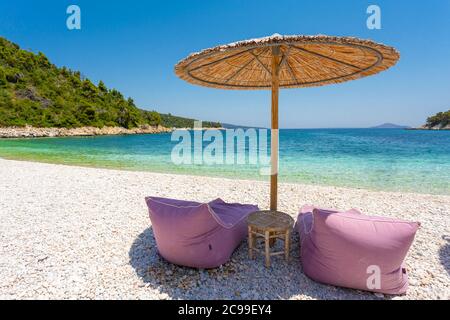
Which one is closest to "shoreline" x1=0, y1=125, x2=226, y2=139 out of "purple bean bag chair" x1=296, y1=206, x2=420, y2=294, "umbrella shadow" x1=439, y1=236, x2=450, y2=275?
"purple bean bag chair" x1=296, y1=206, x2=420, y2=294

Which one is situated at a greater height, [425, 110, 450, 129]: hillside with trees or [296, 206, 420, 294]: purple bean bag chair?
[425, 110, 450, 129]: hillside with trees

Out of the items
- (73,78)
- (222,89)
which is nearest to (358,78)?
(222,89)

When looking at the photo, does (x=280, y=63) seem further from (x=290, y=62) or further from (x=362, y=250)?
(x=362, y=250)

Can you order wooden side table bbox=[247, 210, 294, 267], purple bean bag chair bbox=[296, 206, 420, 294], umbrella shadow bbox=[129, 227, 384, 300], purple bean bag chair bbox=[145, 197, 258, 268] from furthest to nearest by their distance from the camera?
wooden side table bbox=[247, 210, 294, 267], purple bean bag chair bbox=[145, 197, 258, 268], umbrella shadow bbox=[129, 227, 384, 300], purple bean bag chair bbox=[296, 206, 420, 294]

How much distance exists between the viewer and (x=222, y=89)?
4.36 metres

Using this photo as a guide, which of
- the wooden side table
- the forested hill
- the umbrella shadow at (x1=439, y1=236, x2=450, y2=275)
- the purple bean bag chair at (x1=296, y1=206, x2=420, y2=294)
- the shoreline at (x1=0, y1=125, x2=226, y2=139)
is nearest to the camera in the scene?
the purple bean bag chair at (x1=296, y1=206, x2=420, y2=294)

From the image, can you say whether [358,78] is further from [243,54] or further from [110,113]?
[110,113]

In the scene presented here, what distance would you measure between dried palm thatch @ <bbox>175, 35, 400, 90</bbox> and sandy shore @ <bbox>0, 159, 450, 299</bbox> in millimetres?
2345

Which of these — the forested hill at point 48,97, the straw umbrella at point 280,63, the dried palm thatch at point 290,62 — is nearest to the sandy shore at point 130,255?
the straw umbrella at point 280,63

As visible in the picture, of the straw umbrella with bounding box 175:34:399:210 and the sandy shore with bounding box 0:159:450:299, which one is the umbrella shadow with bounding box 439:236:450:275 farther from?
the straw umbrella with bounding box 175:34:399:210

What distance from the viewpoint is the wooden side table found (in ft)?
8.92

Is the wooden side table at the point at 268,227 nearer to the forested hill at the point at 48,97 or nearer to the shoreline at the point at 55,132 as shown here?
the shoreline at the point at 55,132

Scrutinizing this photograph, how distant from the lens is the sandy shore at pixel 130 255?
2.38m
